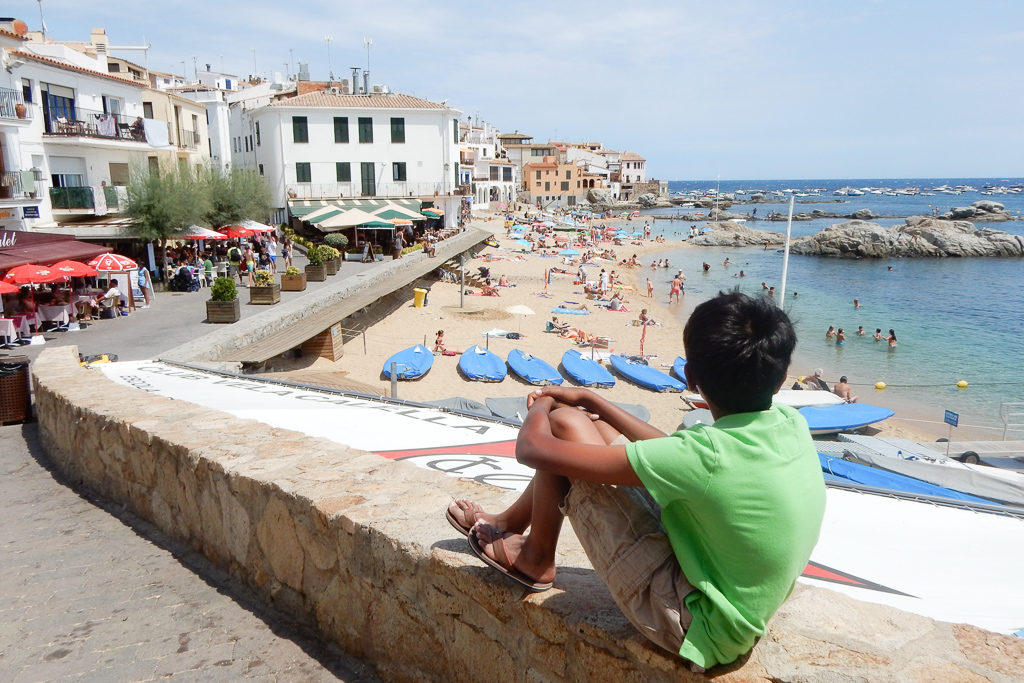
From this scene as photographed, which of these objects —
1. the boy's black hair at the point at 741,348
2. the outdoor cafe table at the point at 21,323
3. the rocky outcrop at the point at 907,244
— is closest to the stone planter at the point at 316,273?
the outdoor cafe table at the point at 21,323

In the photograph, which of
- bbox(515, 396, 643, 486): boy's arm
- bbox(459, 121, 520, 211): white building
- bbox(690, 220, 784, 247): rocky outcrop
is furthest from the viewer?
bbox(459, 121, 520, 211): white building

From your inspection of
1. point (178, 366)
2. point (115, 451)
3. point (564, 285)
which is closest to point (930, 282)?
point (564, 285)

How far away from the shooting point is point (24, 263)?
13.0 meters

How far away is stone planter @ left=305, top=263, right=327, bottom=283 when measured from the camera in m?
22.3

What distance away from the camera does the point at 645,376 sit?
18828 mm

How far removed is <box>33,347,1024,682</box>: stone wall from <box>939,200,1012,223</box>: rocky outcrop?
104 meters

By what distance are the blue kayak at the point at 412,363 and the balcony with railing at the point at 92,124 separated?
14.3m

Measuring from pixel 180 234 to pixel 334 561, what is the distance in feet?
70.2

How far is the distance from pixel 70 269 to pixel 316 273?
906cm

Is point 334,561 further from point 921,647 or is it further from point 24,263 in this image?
point 24,263

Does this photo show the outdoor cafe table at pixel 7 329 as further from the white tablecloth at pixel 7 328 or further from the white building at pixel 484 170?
the white building at pixel 484 170

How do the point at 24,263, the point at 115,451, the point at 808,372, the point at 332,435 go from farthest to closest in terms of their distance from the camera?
the point at 808,372 < the point at 24,263 < the point at 332,435 < the point at 115,451

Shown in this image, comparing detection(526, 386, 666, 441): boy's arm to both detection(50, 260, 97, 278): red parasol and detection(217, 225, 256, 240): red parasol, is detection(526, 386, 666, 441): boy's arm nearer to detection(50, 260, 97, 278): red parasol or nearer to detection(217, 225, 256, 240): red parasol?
detection(50, 260, 97, 278): red parasol

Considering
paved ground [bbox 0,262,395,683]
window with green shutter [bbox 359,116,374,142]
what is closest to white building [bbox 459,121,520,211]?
window with green shutter [bbox 359,116,374,142]
